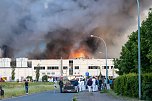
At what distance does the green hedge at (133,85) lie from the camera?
3772 centimetres

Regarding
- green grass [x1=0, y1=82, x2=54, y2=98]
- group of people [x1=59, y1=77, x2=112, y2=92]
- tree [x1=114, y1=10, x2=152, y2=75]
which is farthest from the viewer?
group of people [x1=59, y1=77, x2=112, y2=92]

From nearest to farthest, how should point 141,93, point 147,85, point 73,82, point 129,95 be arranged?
point 147,85 → point 141,93 → point 129,95 → point 73,82

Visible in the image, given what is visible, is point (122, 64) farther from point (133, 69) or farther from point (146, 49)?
point (146, 49)

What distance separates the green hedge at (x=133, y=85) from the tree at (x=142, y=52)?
226cm

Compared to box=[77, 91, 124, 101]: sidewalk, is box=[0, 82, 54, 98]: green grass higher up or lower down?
higher up

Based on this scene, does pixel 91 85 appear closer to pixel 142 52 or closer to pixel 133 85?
pixel 142 52

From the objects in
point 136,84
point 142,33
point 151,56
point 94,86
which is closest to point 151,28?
point 151,56

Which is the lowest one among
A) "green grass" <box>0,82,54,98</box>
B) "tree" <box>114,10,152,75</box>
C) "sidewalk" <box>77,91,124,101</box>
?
"sidewalk" <box>77,91,124,101</box>

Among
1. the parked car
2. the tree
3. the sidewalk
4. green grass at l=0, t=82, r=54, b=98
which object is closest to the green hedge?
the sidewalk

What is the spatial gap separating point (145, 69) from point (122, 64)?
1218 cm

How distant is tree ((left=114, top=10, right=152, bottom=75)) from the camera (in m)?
41.5

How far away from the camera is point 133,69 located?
5909 cm

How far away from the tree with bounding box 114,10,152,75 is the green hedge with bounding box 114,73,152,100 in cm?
226

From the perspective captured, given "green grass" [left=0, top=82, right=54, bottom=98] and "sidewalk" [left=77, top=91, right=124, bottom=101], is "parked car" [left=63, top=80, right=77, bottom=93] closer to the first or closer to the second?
"green grass" [left=0, top=82, right=54, bottom=98]
